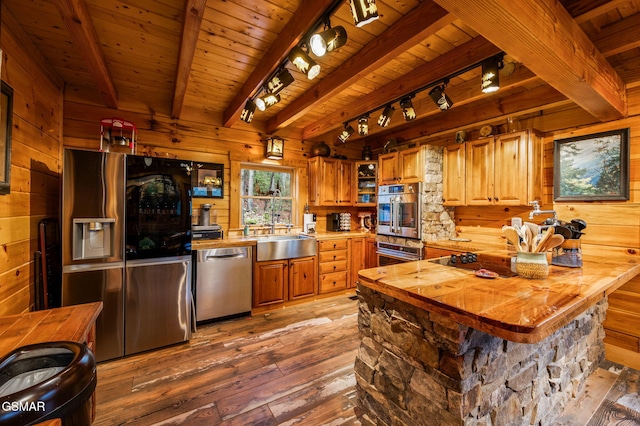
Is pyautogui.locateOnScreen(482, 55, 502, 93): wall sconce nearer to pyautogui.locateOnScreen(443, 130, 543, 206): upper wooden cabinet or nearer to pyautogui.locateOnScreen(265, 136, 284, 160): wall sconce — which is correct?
pyautogui.locateOnScreen(443, 130, 543, 206): upper wooden cabinet

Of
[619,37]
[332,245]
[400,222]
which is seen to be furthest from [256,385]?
[619,37]

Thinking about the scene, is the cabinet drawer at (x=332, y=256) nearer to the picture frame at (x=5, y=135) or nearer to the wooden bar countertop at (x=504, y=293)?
the wooden bar countertop at (x=504, y=293)

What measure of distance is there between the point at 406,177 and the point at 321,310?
224 cm

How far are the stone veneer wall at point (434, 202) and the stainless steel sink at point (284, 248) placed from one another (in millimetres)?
1587

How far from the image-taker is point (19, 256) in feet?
6.44

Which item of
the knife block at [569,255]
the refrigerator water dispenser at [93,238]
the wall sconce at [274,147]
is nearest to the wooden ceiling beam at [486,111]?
the knife block at [569,255]

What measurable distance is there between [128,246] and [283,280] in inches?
73.1

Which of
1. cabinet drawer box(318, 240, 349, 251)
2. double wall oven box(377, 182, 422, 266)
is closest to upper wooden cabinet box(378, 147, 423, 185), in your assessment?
double wall oven box(377, 182, 422, 266)

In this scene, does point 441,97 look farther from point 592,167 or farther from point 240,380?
point 240,380

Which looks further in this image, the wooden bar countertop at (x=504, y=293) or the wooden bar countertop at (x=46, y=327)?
the wooden bar countertop at (x=46, y=327)

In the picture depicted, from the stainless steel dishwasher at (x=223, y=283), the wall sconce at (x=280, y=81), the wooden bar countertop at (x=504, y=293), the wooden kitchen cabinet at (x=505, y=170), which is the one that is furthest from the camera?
the stainless steel dishwasher at (x=223, y=283)

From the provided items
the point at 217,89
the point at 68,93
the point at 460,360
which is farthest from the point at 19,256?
the point at 460,360

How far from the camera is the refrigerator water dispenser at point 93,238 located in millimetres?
2275

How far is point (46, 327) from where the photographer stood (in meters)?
1.28
